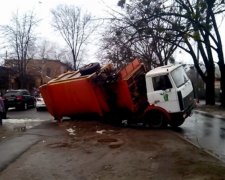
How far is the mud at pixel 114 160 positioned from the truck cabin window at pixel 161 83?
334 centimetres

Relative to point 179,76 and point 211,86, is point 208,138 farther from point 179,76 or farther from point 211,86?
point 211,86

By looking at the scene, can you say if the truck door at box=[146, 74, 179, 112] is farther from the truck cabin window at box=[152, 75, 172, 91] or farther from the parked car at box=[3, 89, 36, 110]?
the parked car at box=[3, 89, 36, 110]

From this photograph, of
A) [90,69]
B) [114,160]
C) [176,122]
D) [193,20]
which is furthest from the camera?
[193,20]

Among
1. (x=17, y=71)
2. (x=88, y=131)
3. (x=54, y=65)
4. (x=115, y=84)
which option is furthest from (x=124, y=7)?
(x=54, y=65)

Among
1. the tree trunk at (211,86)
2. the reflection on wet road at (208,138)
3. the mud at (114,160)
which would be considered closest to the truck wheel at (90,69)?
the reflection on wet road at (208,138)

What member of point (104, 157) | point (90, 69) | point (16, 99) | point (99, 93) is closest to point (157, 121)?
point (99, 93)

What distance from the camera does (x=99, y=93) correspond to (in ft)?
64.5

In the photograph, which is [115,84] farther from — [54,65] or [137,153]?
[54,65]

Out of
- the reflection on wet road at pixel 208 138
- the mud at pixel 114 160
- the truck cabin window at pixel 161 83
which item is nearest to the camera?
the mud at pixel 114 160

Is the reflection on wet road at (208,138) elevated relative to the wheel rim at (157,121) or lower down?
lower down

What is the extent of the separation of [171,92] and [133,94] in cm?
171

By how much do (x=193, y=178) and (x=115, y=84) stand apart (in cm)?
1094

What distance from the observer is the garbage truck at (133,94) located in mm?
18875

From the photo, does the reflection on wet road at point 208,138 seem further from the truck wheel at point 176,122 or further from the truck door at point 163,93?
the truck door at point 163,93
